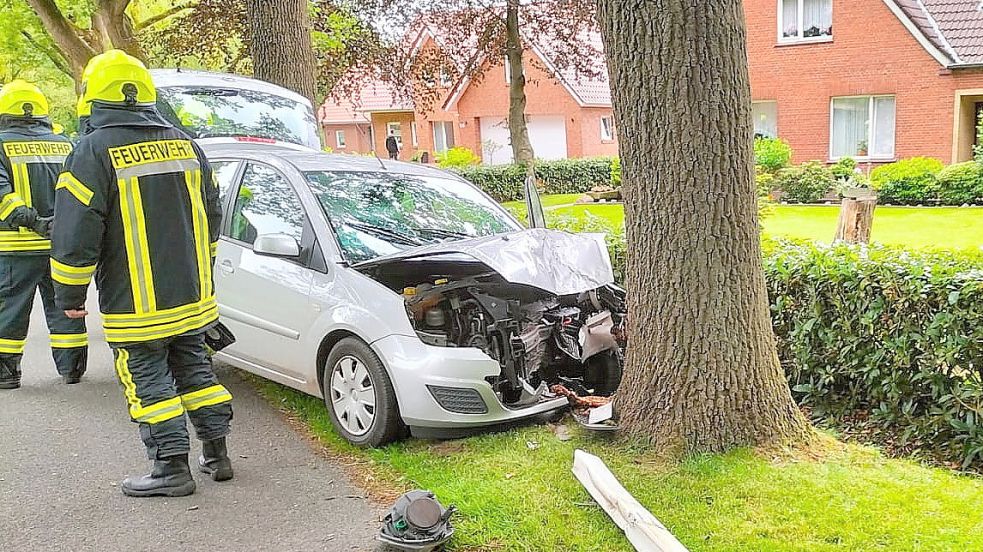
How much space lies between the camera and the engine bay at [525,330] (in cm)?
512

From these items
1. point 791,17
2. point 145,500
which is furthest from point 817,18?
point 145,500

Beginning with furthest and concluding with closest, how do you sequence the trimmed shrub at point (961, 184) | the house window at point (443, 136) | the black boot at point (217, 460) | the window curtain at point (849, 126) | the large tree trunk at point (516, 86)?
the house window at point (443, 136)
the window curtain at point (849, 126)
the large tree trunk at point (516, 86)
the trimmed shrub at point (961, 184)
the black boot at point (217, 460)

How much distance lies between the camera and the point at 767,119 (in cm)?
2356

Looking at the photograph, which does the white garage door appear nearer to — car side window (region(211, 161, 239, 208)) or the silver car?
car side window (region(211, 161, 239, 208))

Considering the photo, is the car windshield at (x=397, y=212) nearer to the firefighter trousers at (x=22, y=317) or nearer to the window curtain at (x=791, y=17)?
the firefighter trousers at (x=22, y=317)

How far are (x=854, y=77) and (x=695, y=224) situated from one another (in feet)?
64.9

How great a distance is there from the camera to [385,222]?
5.70 m

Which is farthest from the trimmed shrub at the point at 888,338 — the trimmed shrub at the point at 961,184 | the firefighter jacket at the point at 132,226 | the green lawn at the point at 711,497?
the trimmed shrub at the point at 961,184

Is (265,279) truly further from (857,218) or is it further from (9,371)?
(857,218)

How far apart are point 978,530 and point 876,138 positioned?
20.3 metres

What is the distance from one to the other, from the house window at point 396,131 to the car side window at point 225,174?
115 ft

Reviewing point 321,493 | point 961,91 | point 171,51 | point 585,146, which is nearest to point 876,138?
point 961,91

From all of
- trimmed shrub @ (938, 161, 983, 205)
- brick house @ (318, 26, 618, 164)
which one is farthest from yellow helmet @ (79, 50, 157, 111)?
brick house @ (318, 26, 618, 164)

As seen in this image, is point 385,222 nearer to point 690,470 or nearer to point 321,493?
point 321,493
